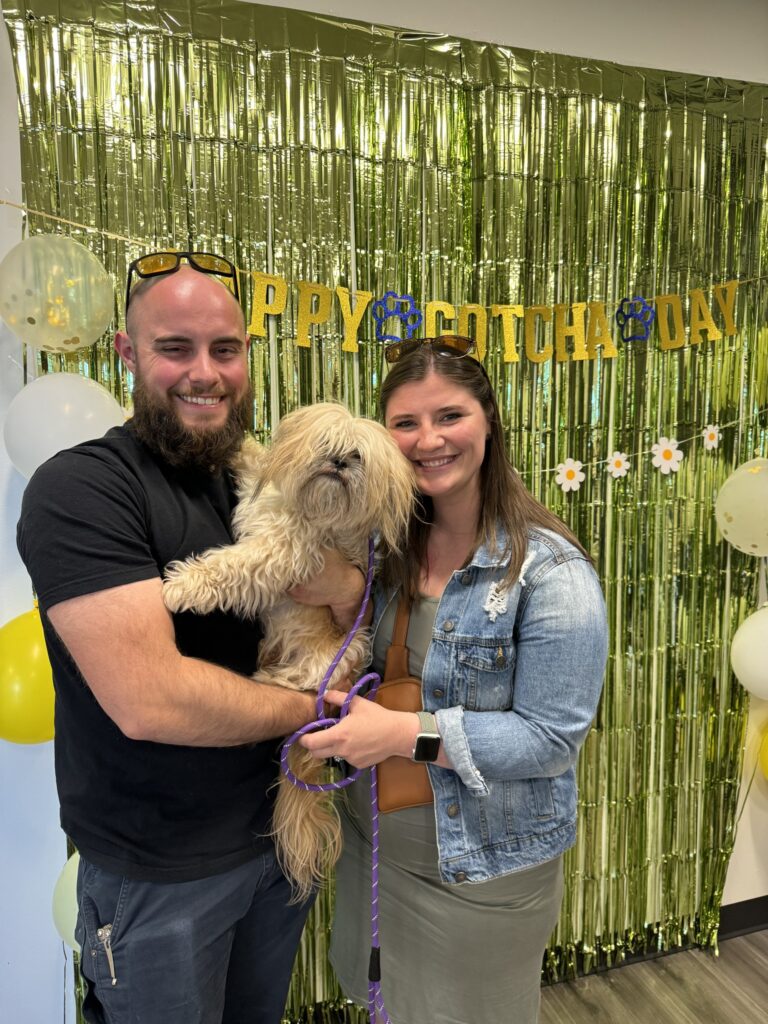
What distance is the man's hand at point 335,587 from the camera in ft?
4.62

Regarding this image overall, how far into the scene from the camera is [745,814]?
9.16ft

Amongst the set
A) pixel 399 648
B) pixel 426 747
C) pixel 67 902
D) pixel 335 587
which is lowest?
pixel 67 902

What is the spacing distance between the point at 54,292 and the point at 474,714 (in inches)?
60.5

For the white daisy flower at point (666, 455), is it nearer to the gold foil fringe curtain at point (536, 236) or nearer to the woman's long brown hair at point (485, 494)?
the gold foil fringe curtain at point (536, 236)

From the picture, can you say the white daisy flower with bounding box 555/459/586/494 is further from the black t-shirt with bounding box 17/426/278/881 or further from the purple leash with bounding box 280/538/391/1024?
the black t-shirt with bounding box 17/426/278/881

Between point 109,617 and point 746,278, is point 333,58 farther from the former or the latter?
point 109,617

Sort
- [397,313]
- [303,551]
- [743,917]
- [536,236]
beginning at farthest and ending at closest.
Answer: [743,917] < [536,236] < [397,313] < [303,551]

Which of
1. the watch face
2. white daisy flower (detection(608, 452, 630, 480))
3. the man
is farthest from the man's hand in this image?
white daisy flower (detection(608, 452, 630, 480))

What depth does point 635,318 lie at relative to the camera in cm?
245

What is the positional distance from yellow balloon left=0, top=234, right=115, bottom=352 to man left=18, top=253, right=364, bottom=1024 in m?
0.49

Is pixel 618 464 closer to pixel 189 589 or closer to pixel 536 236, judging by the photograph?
pixel 536 236

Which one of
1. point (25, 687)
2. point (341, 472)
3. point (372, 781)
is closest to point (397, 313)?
point (341, 472)

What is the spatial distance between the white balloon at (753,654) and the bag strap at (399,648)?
1676mm

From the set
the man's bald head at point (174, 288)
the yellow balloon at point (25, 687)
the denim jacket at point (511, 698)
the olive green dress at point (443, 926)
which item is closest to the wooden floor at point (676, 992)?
the olive green dress at point (443, 926)
